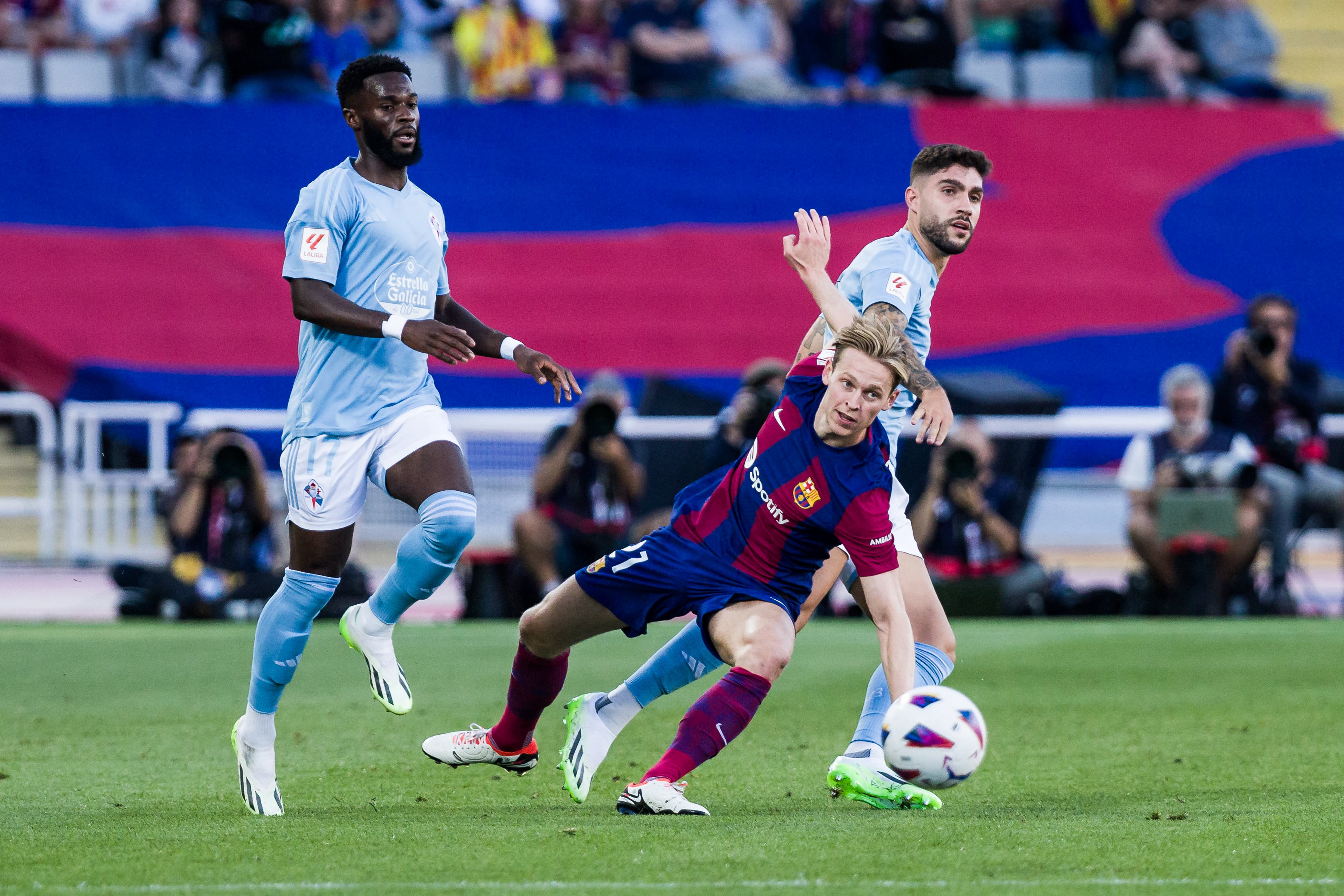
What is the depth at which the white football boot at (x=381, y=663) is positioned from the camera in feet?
19.5

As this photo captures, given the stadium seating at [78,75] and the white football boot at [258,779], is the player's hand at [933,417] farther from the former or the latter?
the stadium seating at [78,75]

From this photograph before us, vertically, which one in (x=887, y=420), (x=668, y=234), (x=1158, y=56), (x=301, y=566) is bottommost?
(x=668, y=234)

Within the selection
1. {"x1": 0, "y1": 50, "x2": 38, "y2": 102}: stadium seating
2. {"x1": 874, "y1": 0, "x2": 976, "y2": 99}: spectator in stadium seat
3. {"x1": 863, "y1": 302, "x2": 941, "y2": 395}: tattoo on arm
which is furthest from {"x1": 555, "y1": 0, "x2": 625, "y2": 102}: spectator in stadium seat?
{"x1": 863, "y1": 302, "x2": 941, "y2": 395}: tattoo on arm

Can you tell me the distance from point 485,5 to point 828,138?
3.66 m

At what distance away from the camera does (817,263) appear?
19.2 ft

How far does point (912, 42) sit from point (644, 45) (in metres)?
2.74

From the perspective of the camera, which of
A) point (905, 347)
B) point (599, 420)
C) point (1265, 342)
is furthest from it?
point (1265, 342)

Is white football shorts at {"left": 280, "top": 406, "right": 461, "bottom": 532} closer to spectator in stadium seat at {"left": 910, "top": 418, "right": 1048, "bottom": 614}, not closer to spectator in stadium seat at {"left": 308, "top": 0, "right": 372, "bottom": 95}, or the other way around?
spectator in stadium seat at {"left": 910, "top": 418, "right": 1048, "bottom": 614}

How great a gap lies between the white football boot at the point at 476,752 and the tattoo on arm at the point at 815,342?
1547 millimetres

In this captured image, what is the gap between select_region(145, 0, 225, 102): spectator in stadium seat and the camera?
1748 cm

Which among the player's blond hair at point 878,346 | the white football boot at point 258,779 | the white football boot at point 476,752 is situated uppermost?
the player's blond hair at point 878,346

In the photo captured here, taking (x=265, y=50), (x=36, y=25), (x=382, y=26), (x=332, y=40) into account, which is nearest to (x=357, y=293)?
(x=265, y=50)

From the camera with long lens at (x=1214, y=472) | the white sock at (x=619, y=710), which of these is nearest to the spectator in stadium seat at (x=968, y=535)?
the camera with long lens at (x=1214, y=472)

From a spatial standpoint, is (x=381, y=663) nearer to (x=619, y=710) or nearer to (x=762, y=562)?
(x=619, y=710)
